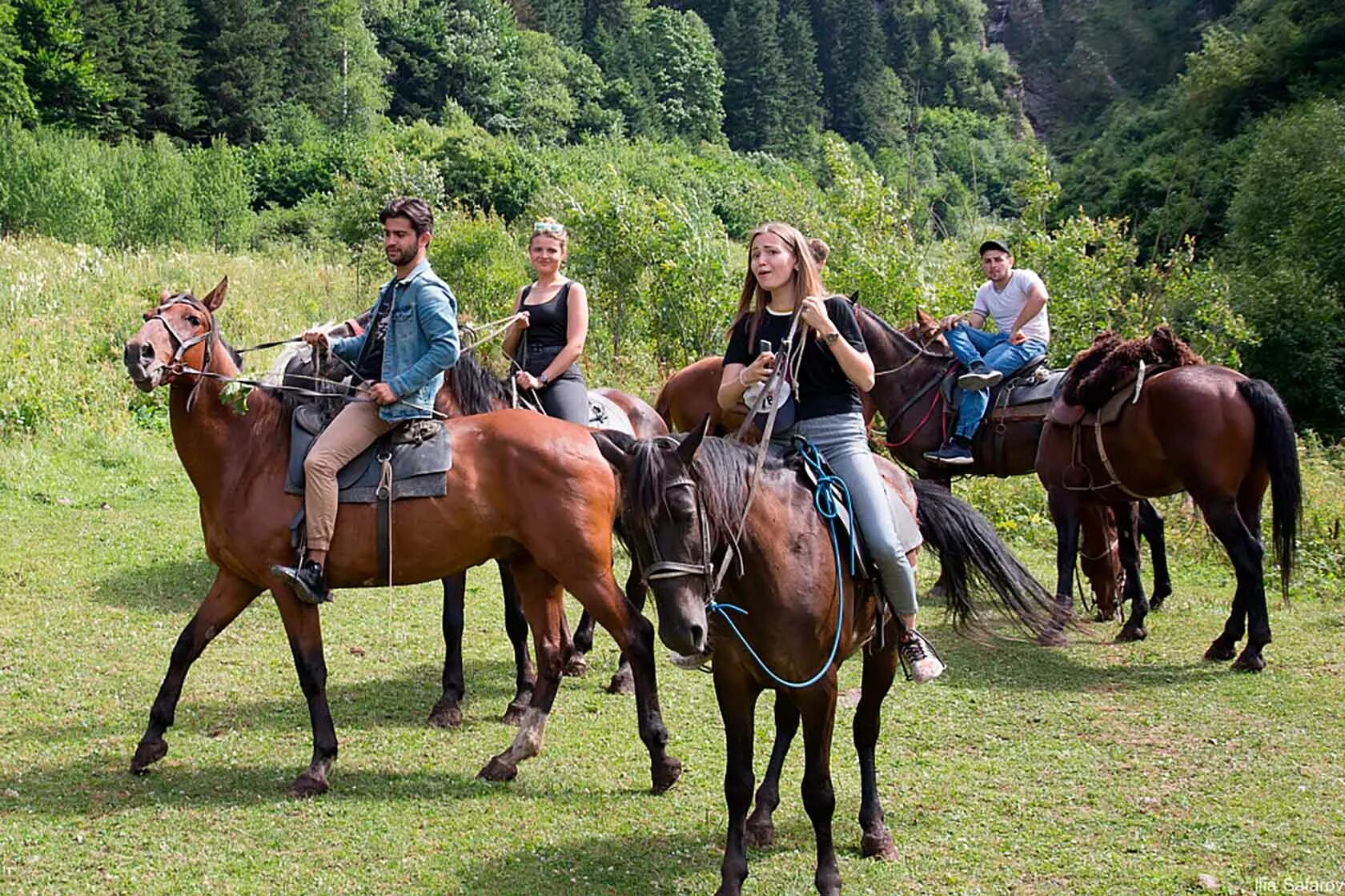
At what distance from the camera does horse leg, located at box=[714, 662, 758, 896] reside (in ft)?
13.9

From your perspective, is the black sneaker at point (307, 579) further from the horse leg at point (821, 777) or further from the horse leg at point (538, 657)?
the horse leg at point (821, 777)

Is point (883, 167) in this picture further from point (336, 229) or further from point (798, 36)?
point (336, 229)

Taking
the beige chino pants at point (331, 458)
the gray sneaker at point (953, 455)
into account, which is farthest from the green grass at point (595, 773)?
the gray sneaker at point (953, 455)

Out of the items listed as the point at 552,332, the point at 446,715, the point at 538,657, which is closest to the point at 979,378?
the point at 552,332

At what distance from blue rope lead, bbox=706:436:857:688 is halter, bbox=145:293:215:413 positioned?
124 inches

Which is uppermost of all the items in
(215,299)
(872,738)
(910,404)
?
(215,299)

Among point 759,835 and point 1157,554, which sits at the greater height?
point 759,835

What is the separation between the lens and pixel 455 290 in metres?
20.7

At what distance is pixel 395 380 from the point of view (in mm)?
5555

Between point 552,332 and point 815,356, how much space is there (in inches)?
121

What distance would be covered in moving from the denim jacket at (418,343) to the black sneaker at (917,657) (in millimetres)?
2613

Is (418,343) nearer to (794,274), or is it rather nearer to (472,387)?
(472,387)

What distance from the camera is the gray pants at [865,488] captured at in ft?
14.7

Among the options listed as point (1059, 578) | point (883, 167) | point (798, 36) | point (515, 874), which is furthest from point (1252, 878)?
point (798, 36)
